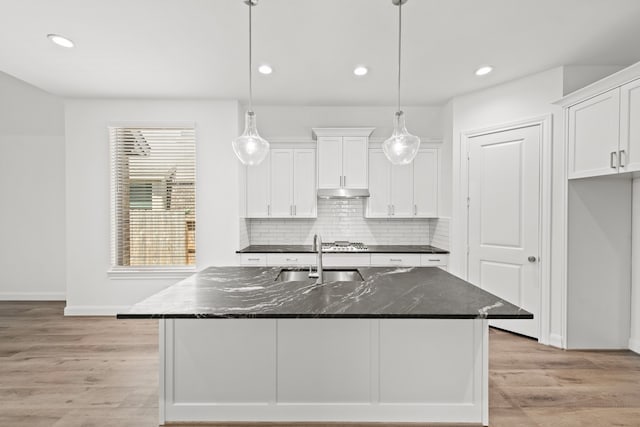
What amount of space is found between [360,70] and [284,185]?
183 centimetres

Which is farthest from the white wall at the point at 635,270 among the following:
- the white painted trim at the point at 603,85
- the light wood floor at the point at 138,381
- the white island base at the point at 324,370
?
the white island base at the point at 324,370

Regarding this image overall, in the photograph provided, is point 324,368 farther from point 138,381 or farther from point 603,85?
point 603,85

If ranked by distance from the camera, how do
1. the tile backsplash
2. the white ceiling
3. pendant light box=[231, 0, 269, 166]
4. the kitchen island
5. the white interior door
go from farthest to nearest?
1. the tile backsplash
2. the white interior door
3. the white ceiling
4. pendant light box=[231, 0, 269, 166]
5. the kitchen island

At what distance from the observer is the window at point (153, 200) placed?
4406mm

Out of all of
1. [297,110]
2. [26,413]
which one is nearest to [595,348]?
[297,110]

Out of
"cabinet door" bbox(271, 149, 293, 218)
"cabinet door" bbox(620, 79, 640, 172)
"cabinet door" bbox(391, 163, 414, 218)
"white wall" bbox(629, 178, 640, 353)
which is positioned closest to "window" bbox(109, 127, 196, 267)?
"cabinet door" bbox(271, 149, 293, 218)

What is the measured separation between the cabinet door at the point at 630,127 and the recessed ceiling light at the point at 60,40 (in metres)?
4.68

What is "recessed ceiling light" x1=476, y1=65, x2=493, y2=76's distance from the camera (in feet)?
11.0

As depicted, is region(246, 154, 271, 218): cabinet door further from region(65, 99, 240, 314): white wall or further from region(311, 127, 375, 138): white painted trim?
region(311, 127, 375, 138): white painted trim

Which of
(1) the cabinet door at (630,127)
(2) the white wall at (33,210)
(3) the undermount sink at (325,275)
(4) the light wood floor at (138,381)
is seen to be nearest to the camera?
(4) the light wood floor at (138,381)

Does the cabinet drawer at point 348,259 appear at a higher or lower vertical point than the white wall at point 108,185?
lower

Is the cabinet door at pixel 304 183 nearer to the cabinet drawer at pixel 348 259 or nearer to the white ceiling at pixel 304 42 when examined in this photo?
the cabinet drawer at pixel 348 259

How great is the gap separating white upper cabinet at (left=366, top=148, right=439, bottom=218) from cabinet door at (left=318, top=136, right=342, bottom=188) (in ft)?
1.56

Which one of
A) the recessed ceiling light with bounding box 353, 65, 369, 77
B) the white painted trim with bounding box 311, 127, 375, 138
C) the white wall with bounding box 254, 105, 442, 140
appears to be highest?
→ the recessed ceiling light with bounding box 353, 65, 369, 77
